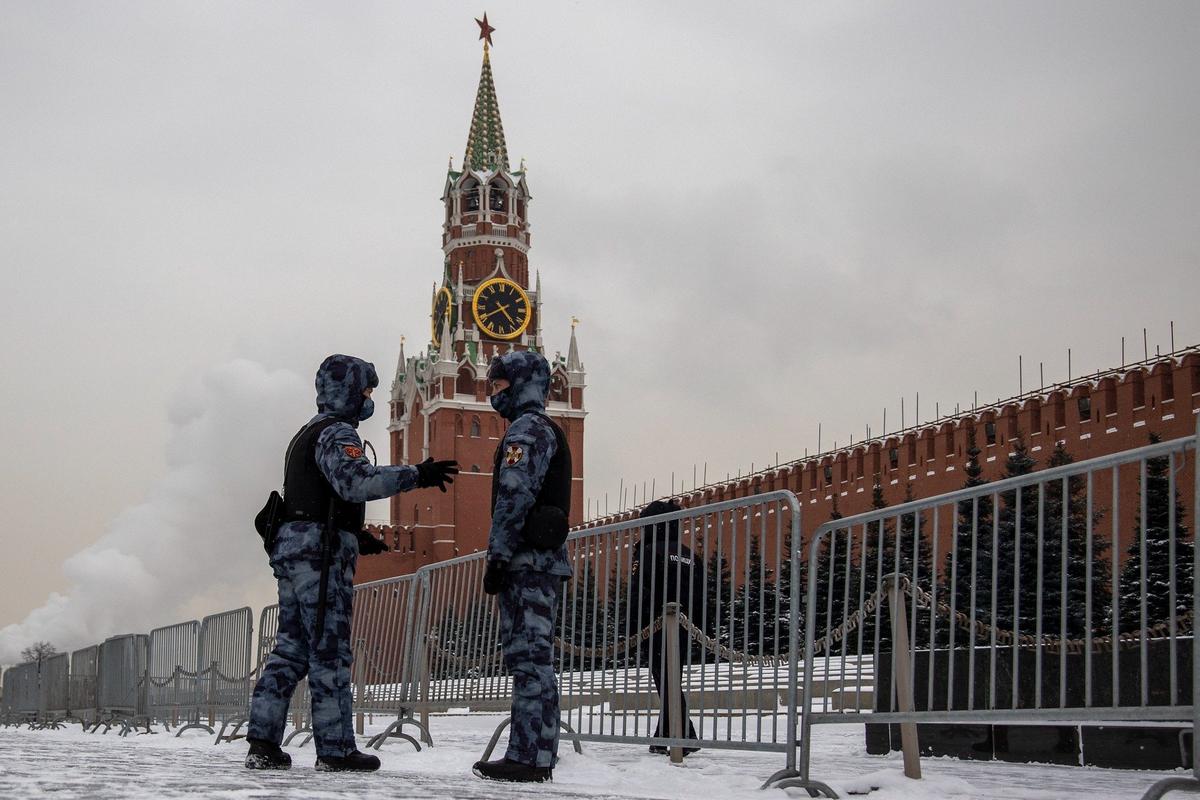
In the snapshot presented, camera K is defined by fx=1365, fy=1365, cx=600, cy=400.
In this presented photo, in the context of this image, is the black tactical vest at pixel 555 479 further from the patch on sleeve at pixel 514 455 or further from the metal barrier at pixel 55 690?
the metal barrier at pixel 55 690

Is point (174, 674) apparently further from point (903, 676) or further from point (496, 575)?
point (903, 676)

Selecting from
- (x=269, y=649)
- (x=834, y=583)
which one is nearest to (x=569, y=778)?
(x=834, y=583)

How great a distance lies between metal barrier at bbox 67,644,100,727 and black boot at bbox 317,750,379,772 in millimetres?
10759

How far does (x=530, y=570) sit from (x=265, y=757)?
1.09 metres

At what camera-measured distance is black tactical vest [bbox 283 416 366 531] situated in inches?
191

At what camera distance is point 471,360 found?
6069cm

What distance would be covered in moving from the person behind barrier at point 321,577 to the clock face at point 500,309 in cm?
5750

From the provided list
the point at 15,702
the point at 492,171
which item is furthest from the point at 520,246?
the point at 15,702

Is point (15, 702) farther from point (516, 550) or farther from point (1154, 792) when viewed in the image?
point (1154, 792)

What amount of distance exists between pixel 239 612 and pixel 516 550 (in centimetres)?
596

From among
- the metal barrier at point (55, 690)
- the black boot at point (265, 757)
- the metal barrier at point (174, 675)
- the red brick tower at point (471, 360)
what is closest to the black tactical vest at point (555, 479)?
the black boot at point (265, 757)

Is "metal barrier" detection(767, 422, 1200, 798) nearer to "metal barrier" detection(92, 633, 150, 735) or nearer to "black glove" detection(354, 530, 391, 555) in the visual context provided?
"black glove" detection(354, 530, 391, 555)

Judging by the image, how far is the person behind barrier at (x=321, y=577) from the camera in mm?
4684

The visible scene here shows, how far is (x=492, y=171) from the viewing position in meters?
64.9
